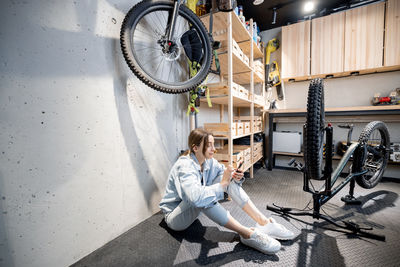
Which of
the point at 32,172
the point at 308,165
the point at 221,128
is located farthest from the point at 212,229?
the point at 32,172

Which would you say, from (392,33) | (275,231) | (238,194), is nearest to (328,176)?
(275,231)

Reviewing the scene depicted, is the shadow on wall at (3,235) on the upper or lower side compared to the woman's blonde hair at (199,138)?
lower

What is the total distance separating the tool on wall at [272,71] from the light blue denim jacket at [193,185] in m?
2.31

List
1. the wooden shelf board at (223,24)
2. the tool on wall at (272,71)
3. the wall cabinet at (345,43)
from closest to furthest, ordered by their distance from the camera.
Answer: the wooden shelf board at (223,24) < the wall cabinet at (345,43) < the tool on wall at (272,71)

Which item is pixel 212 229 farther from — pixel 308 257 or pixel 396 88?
pixel 396 88

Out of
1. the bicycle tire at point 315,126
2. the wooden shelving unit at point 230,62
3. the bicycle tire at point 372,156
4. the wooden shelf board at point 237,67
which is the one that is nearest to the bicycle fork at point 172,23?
the wooden shelving unit at point 230,62

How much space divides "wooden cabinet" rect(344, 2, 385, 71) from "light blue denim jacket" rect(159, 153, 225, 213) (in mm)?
2625

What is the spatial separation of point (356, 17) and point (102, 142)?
3489mm

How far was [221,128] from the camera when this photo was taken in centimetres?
177

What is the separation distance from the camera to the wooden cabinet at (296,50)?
8.70 ft

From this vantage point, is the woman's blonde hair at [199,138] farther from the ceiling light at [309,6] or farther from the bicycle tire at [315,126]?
the ceiling light at [309,6]

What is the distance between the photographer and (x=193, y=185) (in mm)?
966

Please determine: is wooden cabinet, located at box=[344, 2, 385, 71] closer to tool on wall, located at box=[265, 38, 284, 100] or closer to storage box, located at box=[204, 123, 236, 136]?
tool on wall, located at box=[265, 38, 284, 100]

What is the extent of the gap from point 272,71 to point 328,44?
0.83 meters
